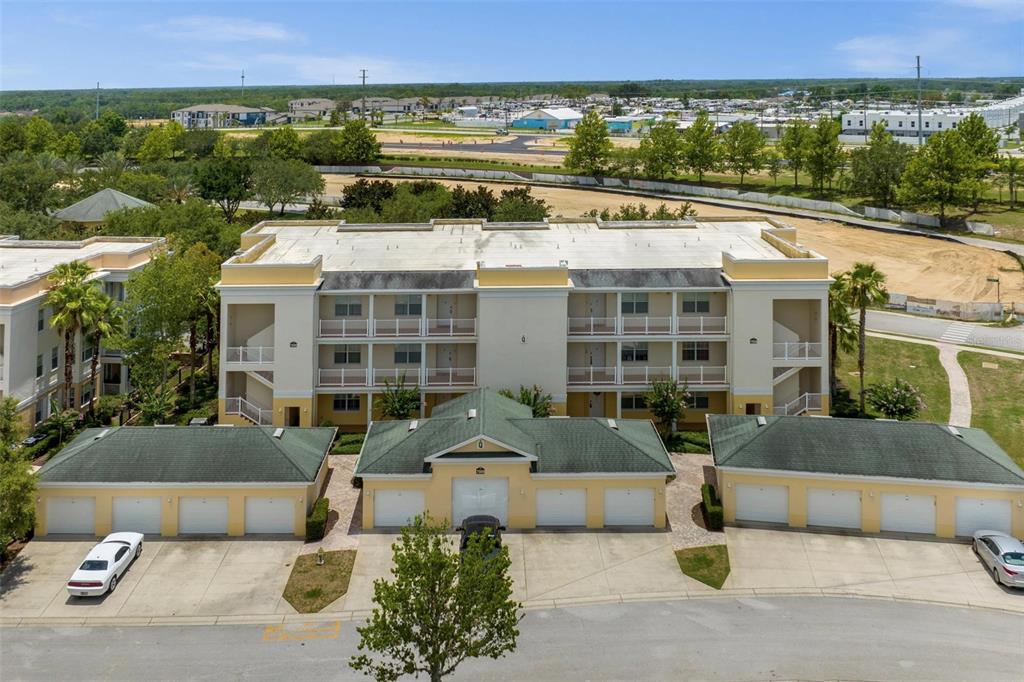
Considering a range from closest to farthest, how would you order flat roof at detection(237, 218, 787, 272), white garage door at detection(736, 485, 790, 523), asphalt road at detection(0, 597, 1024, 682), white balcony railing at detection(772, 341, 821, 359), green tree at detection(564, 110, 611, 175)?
asphalt road at detection(0, 597, 1024, 682), white garage door at detection(736, 485, 790, 523), white balcony railing at detection(772, 341, 821, 359), flat roof at detection(237, 218, 787, 272), green tree at detection(564, 110, 611, 175)

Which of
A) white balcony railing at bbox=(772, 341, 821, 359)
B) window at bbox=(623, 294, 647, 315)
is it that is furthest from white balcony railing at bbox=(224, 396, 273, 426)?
white balcony railing at bbox=(772, 341, 821, 359)

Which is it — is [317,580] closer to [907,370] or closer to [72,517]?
[72,517]

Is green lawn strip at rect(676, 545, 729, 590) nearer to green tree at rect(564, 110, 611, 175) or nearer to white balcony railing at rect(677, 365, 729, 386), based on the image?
white balcony railing at rect(677, 365, 729, 386)

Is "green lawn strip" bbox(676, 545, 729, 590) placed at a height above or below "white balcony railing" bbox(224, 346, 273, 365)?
below

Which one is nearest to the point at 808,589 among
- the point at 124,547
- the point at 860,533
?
the point at 860,533

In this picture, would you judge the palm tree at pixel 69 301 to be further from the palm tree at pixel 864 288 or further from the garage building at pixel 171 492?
the palm tree at pixel 864 288

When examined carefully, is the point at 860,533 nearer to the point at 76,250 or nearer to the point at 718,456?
the point at 718,456

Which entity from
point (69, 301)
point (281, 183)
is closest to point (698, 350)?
point (69, 301)
